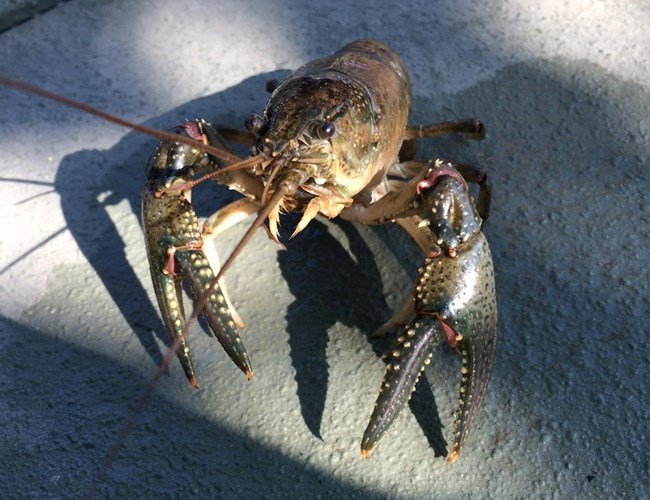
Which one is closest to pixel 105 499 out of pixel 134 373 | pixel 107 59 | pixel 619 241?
pixel 134 373

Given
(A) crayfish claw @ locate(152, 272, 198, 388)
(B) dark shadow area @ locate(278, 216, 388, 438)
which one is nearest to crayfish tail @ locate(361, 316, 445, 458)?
(B) dark shadow area @ locate(278, 216, 388, 438)

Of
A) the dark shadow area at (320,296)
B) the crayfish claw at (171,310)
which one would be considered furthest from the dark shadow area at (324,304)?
the crayfish claw at (171,310)

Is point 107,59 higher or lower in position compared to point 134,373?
higher

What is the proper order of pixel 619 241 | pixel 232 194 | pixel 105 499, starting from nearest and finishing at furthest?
1. pixel 105 499
2. pixel 619 241
3. pixel 232 194

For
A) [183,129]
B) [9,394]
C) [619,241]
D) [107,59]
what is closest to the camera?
[9,394]

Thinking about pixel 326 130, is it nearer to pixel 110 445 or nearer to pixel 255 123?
pixel 255 123

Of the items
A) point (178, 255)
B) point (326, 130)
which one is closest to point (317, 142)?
point (326, 130)

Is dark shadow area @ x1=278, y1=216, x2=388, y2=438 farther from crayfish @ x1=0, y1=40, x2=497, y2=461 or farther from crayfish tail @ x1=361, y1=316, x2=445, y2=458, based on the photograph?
crayfish tail @ x1=361, y1=316, x2=445, y2=458

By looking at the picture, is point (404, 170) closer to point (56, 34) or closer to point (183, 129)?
point (183, 129)
